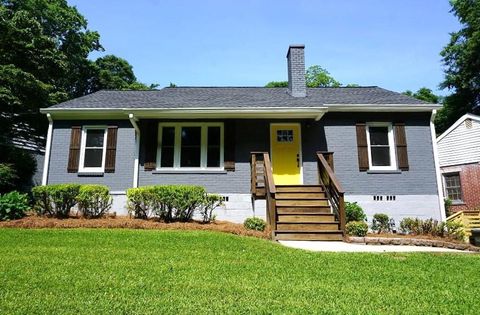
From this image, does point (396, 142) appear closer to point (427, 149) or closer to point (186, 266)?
point (427, 149)

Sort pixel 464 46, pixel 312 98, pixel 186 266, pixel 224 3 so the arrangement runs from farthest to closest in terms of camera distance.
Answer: pixel 464 46 < pixel 312 98 < pixel 224 3 < pixel 186 266

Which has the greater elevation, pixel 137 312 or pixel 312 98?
pixel 312 98

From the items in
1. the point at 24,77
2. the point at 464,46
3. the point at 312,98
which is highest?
the point at 464,46

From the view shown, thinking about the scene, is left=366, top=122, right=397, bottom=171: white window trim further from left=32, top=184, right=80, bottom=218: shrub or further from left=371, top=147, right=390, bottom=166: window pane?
left=32, top=184, right=80, bottom=218: shrub

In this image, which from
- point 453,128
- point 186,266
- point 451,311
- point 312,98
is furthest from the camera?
point 453,128

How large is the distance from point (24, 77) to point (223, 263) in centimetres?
1252

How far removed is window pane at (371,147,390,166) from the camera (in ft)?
37.1

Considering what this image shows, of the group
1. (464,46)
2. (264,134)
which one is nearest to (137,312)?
(264,134)

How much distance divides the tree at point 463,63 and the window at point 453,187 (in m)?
13.3

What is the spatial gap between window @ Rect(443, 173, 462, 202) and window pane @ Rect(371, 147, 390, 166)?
8.21 m

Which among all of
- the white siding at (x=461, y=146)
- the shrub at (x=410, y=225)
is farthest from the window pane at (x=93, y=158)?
the white siding at (x=461, y=146)

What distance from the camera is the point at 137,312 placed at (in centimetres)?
325

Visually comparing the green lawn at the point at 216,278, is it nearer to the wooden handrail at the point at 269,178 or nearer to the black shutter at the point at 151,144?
the wooden handrail at the point at 269,178

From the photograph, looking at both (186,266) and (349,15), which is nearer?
(186,266)
